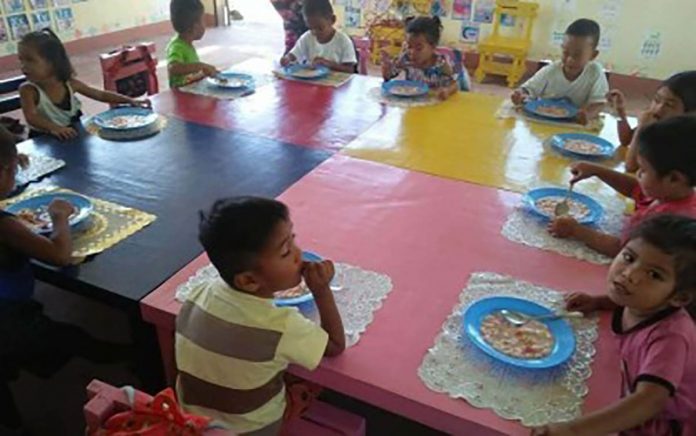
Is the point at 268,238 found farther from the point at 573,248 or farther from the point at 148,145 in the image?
the point at 148,145

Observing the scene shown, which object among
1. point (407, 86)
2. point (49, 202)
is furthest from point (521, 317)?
point (407, 86)

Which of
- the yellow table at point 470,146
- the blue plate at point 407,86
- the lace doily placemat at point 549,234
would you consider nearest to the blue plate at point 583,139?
the yellow table at point 470,146

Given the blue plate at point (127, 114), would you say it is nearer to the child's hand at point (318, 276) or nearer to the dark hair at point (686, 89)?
the child's hand at point (318, 276)

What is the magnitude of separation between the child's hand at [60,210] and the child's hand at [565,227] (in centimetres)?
113

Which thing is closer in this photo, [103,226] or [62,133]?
[103,226]

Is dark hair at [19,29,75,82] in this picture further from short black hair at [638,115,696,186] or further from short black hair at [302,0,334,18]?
Answer: short black hair at [638,115,696,186]

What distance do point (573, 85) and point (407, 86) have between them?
2.14 ft

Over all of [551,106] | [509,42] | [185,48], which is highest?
[185,48]

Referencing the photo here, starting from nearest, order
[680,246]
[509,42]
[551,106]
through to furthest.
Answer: [680,246]
[551,106]
[509,42]

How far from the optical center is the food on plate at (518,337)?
985mm

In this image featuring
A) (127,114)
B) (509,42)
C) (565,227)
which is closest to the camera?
(565,227)

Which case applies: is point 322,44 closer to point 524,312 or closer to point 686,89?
point 686,89

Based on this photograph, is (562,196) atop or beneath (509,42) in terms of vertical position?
atop

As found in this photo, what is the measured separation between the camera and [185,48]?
2.57m
